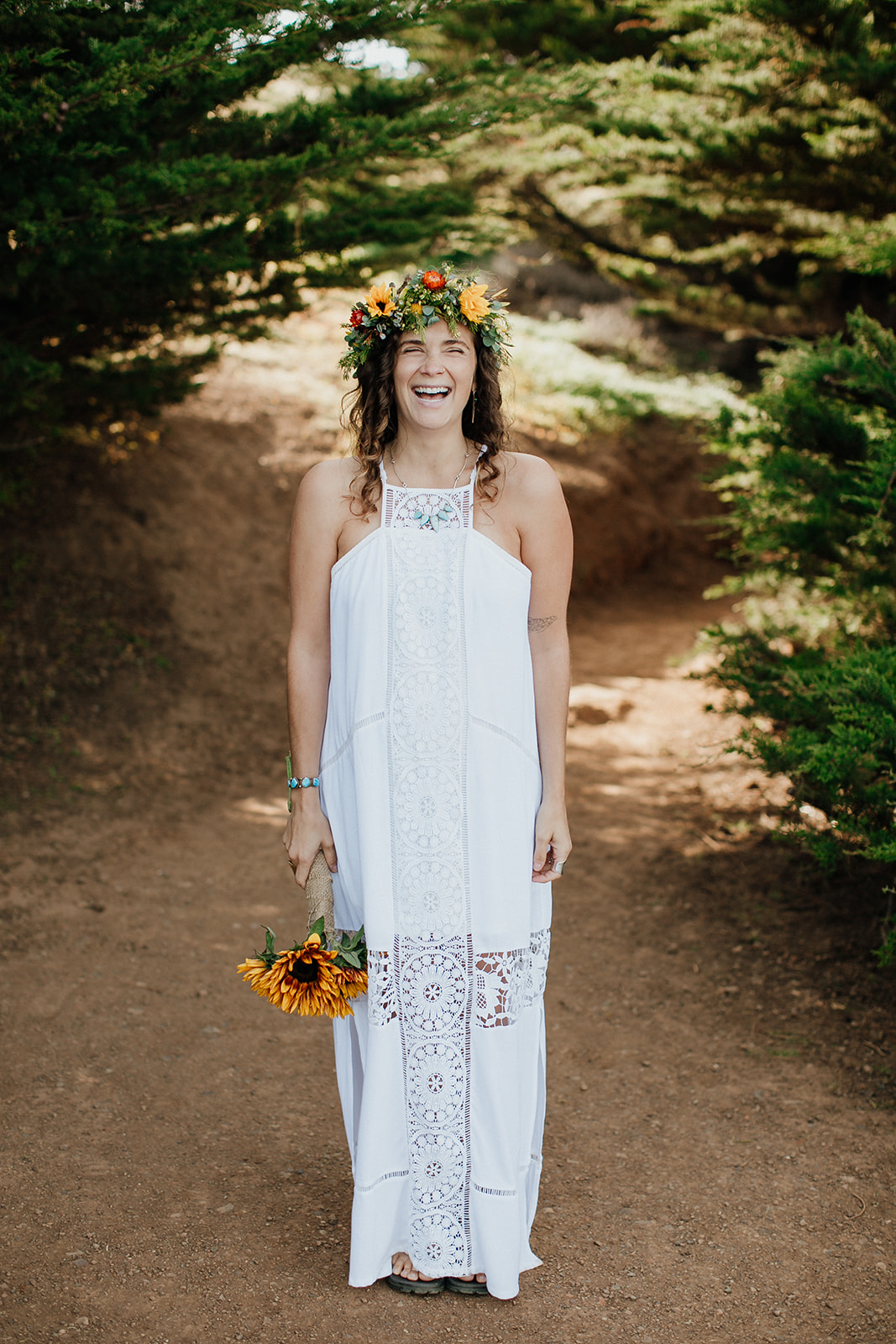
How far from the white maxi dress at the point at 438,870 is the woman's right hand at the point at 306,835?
28 millimetres

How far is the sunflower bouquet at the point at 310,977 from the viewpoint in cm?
238

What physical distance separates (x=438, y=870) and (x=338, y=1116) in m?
1.52

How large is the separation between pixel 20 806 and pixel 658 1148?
12.0ft

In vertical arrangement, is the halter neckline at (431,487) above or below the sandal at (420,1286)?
above

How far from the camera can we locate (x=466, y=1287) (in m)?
2.62

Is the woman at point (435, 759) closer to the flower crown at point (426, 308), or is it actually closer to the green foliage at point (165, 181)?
the flower crown at point (426, 308)

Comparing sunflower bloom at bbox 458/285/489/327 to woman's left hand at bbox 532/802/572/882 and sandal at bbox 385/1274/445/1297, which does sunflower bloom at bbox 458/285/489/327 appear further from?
sandal at bbox 385/1274/445/1297

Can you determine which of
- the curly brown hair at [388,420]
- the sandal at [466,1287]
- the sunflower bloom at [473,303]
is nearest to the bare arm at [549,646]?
the curly brown hair at [388,420]

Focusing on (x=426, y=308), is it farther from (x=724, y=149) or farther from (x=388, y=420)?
(x=724, y=149)

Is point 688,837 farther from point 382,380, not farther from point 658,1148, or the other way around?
point 382,380

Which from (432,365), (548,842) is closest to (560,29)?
(432,365)

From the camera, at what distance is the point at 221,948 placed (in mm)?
4504

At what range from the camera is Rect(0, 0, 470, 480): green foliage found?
397 cm

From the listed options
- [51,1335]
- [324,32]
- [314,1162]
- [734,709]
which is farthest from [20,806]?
[324,32]
